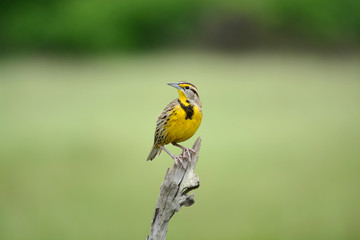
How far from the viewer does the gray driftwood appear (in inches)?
64.2

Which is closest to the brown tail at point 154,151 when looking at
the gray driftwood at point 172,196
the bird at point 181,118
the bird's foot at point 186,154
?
the bird at point 181,118

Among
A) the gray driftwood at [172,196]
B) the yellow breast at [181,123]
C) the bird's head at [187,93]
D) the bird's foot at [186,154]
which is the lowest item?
the gray driftwood at [172,196]

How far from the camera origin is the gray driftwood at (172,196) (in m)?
1.63

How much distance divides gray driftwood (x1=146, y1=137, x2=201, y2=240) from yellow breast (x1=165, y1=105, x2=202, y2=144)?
249mm

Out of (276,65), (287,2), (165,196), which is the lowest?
(165,196)

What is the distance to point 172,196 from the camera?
163 centimetres

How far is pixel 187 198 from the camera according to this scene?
1.63 m

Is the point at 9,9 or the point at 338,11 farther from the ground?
the point at 338,11

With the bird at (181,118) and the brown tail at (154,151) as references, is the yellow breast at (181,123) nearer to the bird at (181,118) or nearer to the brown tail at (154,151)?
the bird at (181,118)

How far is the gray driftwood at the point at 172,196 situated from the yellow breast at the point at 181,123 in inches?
9.8

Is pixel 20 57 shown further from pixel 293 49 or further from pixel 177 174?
pixel 177 174

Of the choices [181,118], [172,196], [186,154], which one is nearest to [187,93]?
[181,118]

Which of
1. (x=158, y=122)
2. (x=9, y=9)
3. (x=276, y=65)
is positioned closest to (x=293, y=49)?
(x=276, y=65)

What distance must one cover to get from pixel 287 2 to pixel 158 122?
769 centimetres
